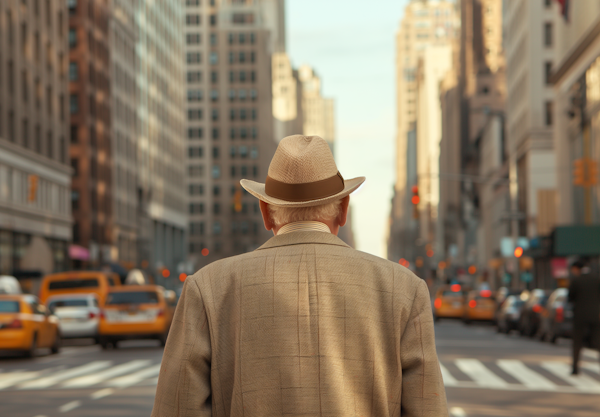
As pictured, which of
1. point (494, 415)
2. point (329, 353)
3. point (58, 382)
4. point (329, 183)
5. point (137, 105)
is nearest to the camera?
point (329, 353)

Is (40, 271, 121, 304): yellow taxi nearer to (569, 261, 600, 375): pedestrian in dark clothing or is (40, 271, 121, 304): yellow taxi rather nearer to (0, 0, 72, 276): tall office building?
(0, 0, 72, 276): tall office building

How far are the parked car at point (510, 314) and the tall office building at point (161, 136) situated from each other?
5997cm

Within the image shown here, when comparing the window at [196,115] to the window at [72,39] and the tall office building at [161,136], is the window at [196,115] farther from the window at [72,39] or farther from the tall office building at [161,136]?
the window at [72,39]

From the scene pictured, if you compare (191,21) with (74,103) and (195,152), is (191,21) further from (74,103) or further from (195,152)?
(74,103)

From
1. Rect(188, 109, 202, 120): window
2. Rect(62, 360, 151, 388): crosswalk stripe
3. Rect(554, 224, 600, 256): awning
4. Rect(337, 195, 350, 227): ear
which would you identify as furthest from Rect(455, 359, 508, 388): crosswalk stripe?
Rect(188, 109, 202, 120): window

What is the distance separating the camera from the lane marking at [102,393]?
13.9 meters

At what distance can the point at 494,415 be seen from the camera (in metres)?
11.7

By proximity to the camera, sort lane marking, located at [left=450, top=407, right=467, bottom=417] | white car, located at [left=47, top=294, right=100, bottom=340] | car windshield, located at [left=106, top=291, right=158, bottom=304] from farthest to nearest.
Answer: white car, located at [left=47, top=294, right=100, bottom=340] < car windshield, located at [left=106, top=291, right=158, bottom=304] < lane marking, located at [left=450, top=407, right=467, bottom=417]

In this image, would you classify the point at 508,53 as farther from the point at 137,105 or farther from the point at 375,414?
the point at 375,414

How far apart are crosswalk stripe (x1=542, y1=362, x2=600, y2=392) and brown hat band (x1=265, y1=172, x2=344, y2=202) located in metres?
12.2

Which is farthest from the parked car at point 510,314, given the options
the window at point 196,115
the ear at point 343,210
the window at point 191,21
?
the window at point 191,21

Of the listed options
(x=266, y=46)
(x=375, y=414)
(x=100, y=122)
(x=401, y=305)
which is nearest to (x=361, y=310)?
(x=401, y=305)

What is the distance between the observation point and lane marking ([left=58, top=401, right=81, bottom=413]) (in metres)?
12.4

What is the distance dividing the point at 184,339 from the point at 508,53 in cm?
8666
